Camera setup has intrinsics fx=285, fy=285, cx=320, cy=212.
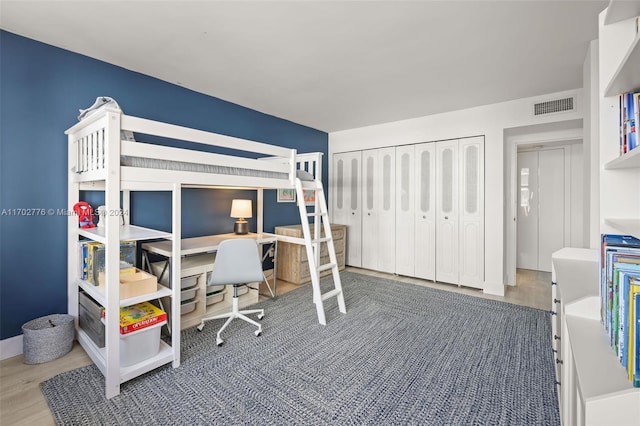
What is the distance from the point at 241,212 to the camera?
3535 millimetres

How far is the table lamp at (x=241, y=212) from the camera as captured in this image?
3.53 meters

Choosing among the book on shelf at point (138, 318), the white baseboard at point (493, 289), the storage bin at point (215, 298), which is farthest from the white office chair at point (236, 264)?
the white baseboard at point (493, 289)

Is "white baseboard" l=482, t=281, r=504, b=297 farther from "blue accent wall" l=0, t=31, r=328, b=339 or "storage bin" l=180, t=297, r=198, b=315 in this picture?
"blue accent wall" l=0, t=31, r=328, b=339

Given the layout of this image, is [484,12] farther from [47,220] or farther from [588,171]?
[47,220]

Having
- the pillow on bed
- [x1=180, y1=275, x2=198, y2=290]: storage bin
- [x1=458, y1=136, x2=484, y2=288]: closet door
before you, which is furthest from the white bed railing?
[x1=458, y1=136, x2=484, y2=288]: closet door

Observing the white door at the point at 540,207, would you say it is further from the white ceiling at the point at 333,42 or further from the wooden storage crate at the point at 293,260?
the wooden storage crate at the point at 293,260

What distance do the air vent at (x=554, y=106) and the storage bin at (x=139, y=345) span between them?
4440mm

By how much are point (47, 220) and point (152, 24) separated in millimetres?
1775

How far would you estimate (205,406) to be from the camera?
1.68 metres

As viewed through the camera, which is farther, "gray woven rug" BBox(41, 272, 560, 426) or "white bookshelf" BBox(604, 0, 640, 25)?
"gray woven rug" BBox(41, 272, 560, 426)

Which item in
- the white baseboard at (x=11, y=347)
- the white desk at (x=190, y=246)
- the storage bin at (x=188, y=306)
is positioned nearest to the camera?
the white baseboard at (x=11, y=347)

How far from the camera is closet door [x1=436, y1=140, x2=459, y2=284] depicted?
402 centimetres

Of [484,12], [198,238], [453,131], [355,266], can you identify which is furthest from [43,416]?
[453,131]

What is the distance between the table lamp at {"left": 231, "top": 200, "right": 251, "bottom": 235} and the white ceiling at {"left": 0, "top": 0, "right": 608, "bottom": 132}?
1304mm
